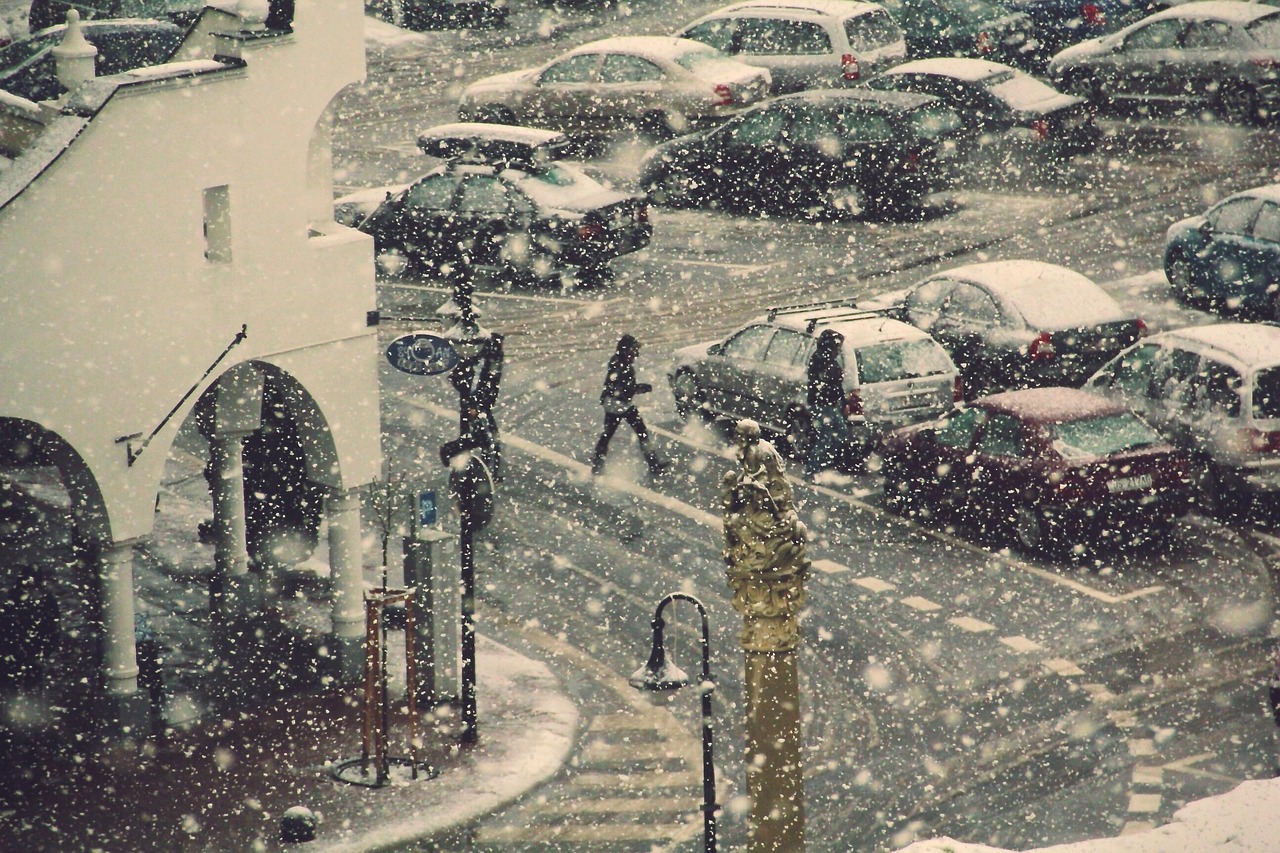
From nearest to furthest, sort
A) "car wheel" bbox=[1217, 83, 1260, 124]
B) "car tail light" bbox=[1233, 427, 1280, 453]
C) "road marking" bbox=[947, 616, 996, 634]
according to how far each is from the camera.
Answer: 1. "road marking" bbox=[947, 616, 996, 634]
2. "car tail light" bbox=[1233, 427, 1280, 453]
3. "car wheel" bbox=[1217, 83, 1260, 124]

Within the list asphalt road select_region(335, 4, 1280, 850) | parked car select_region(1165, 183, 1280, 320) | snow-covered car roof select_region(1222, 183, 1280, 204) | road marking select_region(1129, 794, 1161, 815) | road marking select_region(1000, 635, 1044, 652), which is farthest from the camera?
snow-covered car roof select_region(1222, 183, 1280, 204)

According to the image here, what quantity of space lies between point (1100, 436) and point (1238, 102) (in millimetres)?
16822

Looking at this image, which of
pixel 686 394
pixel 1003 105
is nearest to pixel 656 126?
pixel 1003 105

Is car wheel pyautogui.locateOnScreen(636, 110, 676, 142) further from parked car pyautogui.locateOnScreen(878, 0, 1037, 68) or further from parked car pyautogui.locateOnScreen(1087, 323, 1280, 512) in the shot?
parked car pyautogui.locateOnScreen(1087, 323, 1280, 512)

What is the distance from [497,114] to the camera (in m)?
34.5

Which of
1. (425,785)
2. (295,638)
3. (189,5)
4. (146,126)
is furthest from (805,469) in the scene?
(189,5)

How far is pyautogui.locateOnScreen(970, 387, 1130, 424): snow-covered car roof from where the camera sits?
63.5 feet

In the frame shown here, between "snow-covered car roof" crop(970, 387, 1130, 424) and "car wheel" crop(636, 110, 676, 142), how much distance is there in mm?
14419

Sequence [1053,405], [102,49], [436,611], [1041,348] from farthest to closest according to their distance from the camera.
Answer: [102,49] → [1041,348] → [1053,405] → [436,611]

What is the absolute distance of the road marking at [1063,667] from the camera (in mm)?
16672

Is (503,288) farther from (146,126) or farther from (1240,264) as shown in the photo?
(146,126)

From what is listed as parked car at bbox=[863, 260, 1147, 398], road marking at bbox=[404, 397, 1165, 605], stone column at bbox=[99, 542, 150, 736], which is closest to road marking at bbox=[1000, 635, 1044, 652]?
road marking at bbox=[404, 397, 1165, 605]

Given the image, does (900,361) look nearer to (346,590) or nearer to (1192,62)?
(346,590)

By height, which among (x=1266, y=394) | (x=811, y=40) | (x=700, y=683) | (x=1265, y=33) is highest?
(x=700, y=683)
